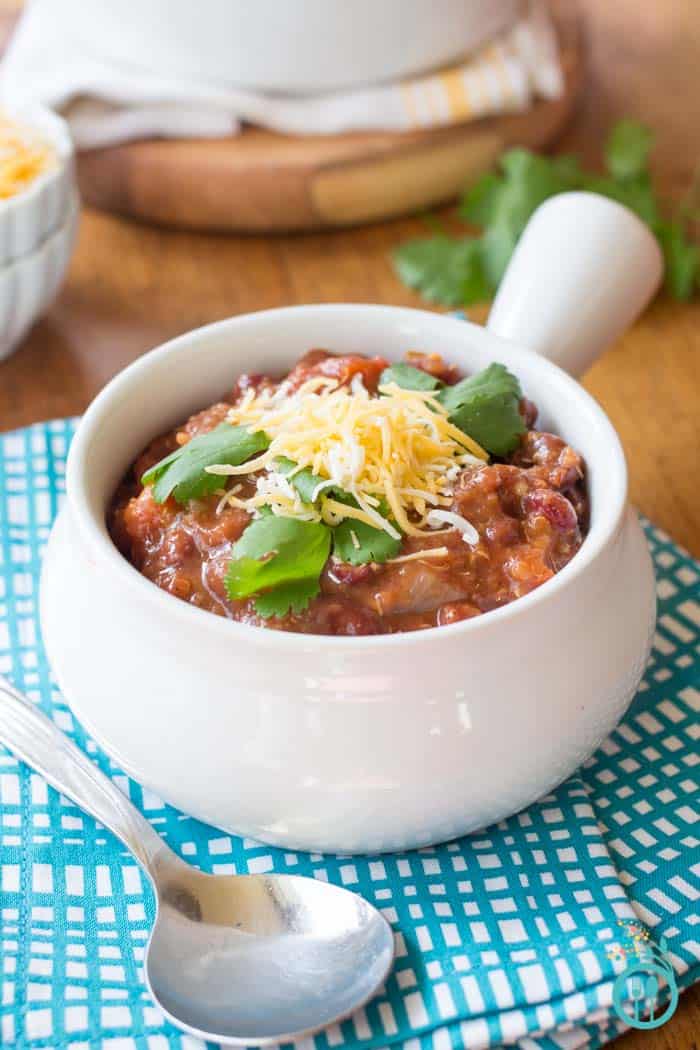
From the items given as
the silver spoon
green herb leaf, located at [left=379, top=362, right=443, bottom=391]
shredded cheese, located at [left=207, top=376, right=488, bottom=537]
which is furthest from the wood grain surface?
the silver spoon

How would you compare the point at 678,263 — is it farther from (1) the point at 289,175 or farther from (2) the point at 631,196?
(1) the point at 289,175

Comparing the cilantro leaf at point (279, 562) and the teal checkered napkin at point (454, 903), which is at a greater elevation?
the cilantro leaf at point (279, 562)

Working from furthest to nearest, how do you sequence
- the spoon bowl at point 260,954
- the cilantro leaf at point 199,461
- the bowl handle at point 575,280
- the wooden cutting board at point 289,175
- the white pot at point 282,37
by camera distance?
the wooden cutting board at point 289,175 < the white pot at point 282,37 < the bowl handle at point 575,280 < the cilantro leaf at point 199,461 < the spoon bowl at point 260,954

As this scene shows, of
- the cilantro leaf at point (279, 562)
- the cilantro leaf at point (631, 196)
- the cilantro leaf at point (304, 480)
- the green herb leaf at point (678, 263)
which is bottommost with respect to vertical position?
the green herb leaf at point (678, 263)

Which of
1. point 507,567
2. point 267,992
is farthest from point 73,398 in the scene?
point 267,992

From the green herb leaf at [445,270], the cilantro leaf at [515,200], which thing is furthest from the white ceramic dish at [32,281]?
the cilantro leaf at [515,200]

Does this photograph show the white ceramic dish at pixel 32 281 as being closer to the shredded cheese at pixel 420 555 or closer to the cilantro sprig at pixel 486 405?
the cilantro sprig at pixel 486 405

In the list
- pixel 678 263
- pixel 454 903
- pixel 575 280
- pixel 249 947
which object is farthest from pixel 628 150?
pixel 249 947
